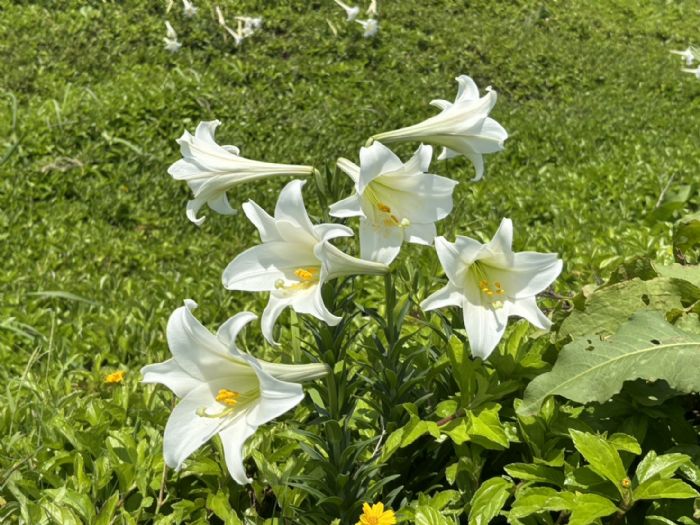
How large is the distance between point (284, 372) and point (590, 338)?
0.83m

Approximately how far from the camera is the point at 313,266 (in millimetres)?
1461

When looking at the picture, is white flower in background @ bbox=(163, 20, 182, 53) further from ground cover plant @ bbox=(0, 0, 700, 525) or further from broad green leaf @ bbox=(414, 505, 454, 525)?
broad green leaf @ bbox=(414, 505, 454, 525)

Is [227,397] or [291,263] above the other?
[291,263]

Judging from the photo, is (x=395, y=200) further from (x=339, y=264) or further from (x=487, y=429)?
(x=487, y=429)

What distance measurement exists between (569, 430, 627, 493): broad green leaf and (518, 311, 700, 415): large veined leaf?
0.10m

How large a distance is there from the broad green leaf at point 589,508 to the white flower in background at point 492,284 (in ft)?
1.09

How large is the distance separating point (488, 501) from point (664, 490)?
13.2 inches

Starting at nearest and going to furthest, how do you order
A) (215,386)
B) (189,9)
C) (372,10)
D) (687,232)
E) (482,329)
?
1. (215,386)
2. (482,329)
3. (687,232)
4. (189,9)
5. (372,10)

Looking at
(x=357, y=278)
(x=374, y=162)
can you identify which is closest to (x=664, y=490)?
(x=374, y=162)

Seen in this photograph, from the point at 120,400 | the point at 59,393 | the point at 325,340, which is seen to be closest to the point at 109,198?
the point at 59,393

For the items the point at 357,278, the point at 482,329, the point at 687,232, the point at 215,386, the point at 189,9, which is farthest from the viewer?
the point at 189,9

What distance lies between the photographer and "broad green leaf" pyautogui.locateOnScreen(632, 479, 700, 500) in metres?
1.23

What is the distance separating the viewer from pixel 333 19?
30.3ft

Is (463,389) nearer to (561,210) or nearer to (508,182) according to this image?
(561,210)
